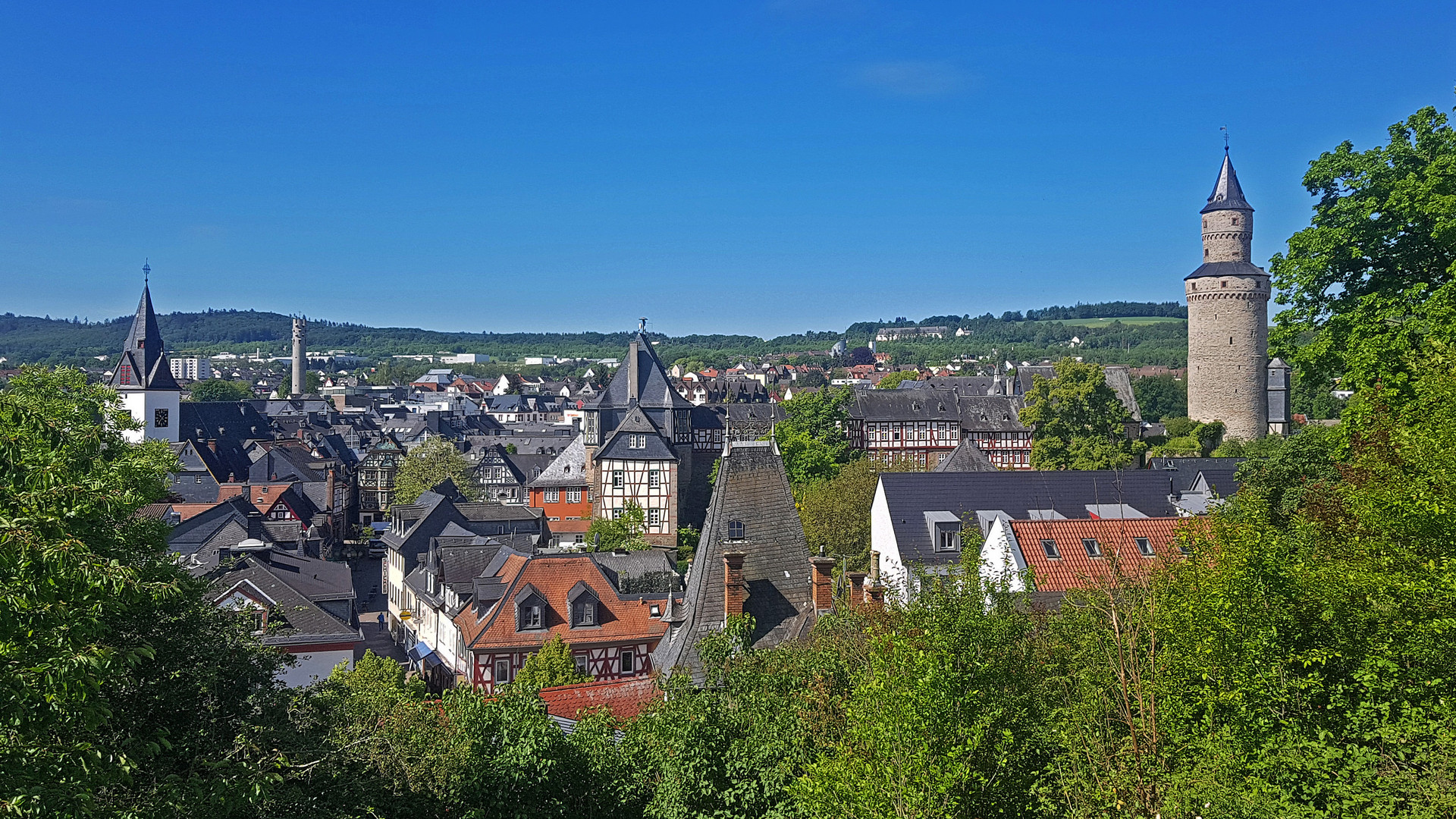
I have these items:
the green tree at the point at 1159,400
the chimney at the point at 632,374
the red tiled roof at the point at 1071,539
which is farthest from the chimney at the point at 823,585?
the green tree at the point at 1159,400

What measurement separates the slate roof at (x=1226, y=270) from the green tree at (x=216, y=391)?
115 metres

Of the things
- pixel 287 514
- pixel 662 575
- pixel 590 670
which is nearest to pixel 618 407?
pixel 287 514

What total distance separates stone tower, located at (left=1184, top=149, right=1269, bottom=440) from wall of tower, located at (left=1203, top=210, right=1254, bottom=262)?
5cm

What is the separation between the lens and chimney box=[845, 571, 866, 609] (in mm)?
18203

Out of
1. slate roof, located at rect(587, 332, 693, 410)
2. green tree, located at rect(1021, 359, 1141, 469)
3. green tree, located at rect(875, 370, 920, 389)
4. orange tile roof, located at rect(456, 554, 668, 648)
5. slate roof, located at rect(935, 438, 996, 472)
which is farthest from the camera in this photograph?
green tree, located at rect(875, 370, 920, 389)

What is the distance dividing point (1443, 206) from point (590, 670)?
2402cm

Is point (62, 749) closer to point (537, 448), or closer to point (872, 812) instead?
point (872, 812)

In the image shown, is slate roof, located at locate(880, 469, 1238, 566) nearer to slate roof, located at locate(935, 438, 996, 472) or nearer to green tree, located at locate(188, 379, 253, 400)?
slate roof, located at locate(935, 438, 996, 472)

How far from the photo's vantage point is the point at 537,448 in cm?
9719

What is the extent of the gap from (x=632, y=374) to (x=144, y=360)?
33.2 metres

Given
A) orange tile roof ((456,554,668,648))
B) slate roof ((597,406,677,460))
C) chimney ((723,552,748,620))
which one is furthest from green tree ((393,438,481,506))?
chimney ((723,552,748,620))

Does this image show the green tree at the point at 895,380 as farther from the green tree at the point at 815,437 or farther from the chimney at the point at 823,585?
the chimney at the point at 823,585

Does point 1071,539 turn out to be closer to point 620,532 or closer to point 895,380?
point 620,532

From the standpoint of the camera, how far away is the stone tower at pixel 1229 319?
247ft
